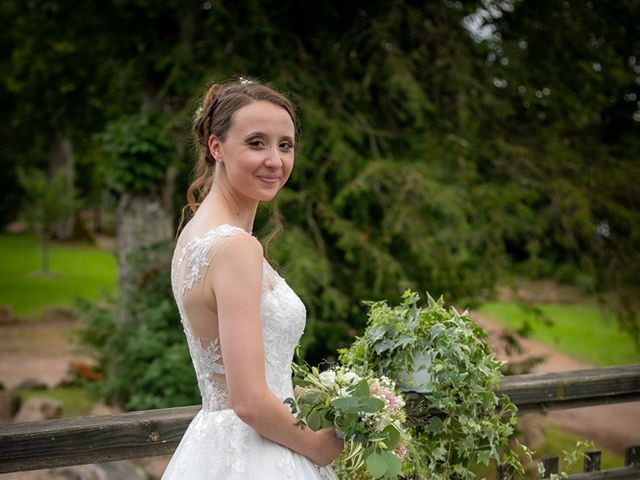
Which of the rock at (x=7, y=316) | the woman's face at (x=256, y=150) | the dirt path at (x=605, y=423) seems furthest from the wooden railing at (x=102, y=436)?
the rock at (x=7, y=316)

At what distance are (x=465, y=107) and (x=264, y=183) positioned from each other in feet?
18.4

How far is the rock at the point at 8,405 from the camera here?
396 inches

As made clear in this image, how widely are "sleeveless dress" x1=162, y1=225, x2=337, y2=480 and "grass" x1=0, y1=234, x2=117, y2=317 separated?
14.8 m

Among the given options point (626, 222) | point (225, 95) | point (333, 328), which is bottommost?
point (333, 328)

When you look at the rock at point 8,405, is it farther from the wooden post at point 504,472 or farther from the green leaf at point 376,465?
the green leaf at point 376,465

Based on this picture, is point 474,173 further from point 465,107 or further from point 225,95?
point 225,95

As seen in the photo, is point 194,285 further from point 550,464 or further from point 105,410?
point 105,410

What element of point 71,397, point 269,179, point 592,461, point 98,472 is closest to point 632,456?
point 592,461

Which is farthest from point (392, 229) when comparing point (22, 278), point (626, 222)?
point (22, 278)

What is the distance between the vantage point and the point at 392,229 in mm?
7090


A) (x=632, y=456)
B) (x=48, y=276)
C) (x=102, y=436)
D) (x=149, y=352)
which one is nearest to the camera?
(x=102, y=436)

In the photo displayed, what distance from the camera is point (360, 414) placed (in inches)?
79.3

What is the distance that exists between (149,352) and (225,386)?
5.65 m

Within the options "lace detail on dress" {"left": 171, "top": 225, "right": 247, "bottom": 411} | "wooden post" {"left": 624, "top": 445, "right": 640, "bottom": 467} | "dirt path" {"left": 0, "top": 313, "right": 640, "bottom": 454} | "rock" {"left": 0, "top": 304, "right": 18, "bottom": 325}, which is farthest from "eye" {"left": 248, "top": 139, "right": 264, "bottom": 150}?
"rock" {"left": 0, "top": 304, "right": 18, "bottom": 325}
